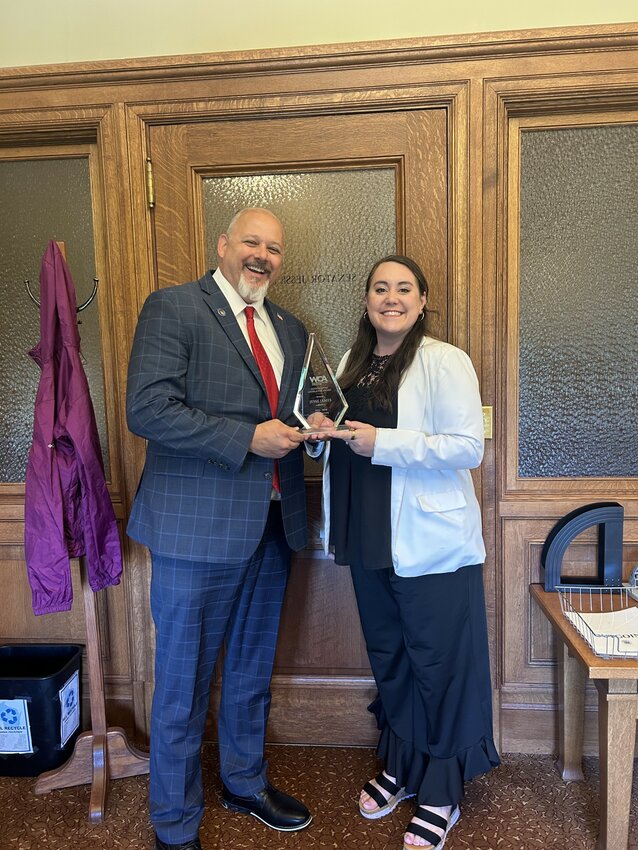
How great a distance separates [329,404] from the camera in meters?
1.52

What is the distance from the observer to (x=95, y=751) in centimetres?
182

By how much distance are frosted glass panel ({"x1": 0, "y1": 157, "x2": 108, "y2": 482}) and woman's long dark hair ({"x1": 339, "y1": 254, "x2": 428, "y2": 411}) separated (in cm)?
92

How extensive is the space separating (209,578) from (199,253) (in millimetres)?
1045

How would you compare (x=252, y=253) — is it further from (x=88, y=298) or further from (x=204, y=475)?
(x=88, y=298)

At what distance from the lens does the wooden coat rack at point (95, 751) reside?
71.1 inches

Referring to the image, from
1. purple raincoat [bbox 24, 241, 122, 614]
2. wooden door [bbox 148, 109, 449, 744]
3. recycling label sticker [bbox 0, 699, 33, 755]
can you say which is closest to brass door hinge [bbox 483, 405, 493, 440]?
wooden door [bbox 148, 109, 449, 744]

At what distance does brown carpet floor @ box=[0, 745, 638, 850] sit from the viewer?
1627 millimetres

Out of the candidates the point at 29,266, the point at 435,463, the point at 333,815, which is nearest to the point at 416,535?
the point at 435,463

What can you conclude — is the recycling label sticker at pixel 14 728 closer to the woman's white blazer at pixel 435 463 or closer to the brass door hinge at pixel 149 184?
the woman's white blazer at pixel 435 463

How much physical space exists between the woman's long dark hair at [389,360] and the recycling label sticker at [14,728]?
4.65 ft

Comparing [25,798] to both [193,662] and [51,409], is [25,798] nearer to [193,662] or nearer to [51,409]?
[193,662]

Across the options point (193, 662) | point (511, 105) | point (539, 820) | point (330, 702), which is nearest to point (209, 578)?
point (193, 662)

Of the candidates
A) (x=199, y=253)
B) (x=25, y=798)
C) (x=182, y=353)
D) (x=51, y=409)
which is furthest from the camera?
(x=199, y=253)

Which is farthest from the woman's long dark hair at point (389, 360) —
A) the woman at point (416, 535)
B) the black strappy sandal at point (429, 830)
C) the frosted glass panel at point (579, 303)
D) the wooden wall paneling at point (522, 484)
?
the black strappy sandal at point (429, 830)
